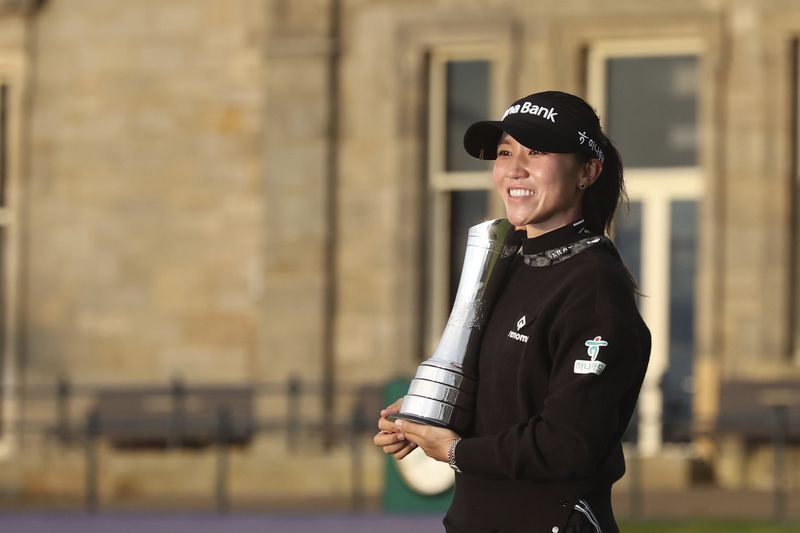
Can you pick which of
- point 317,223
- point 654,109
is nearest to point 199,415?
point 317,223

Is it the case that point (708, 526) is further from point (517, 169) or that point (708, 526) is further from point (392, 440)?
point (517, 169)

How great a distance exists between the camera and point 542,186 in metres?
3.45

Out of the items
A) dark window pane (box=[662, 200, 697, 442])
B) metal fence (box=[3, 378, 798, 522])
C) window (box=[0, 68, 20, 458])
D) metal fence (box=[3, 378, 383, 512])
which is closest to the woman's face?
metal fence (box=[3, 378, 798, 522])

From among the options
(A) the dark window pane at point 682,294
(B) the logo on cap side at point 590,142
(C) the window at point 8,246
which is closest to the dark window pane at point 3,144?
(C) the window at point 8,246

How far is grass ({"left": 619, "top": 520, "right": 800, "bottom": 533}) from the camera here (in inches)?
391

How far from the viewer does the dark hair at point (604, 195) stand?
3.54 m

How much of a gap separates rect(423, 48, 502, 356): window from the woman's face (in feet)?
37.5

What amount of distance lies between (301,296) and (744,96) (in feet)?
13.3

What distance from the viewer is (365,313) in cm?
1512

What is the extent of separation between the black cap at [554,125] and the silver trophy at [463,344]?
247 mm

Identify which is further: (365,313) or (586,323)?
(365,313)

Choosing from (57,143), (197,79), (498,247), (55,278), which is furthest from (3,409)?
(498,247)

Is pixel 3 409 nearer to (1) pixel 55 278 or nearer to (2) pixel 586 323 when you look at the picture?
(1) pixel 55 278

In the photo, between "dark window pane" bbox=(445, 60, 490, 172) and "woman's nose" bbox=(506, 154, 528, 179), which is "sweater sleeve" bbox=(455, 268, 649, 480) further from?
"dark window pane" bbox=(445, 60, 490, 172)
